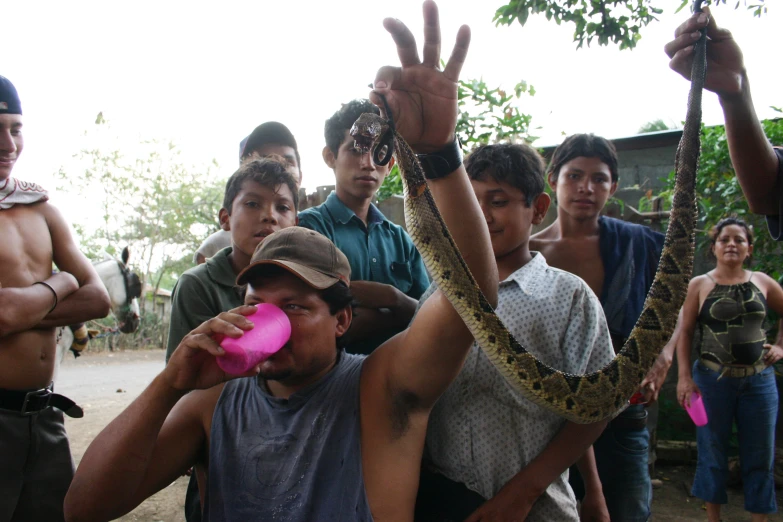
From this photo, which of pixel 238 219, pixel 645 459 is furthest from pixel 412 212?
pixel 645 459

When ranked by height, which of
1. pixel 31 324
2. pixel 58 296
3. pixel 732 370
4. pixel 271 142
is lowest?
pixel 732 370

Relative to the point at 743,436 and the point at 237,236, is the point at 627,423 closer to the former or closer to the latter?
the point at 237,236

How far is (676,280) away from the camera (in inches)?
96.8

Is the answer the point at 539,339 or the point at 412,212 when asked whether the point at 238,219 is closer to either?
the point at 412,212

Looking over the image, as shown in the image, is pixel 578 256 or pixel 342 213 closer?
pixel 342 213

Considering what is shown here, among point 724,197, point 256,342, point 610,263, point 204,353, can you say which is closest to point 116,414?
point 204,353

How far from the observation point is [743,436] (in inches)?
191

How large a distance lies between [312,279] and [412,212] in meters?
0.47

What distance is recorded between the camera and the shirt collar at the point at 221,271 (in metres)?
2.86

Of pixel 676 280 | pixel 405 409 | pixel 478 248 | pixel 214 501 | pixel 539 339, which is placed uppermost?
pixel 478 248

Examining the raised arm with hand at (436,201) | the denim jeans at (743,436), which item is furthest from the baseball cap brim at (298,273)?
the denim jeans at (743,436)

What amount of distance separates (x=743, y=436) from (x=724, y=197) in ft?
10.1

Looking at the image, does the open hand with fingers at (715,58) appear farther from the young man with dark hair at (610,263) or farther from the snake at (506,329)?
the young man with dark hair at (610,263)

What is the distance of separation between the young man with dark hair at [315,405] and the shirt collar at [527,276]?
0.42 meters
